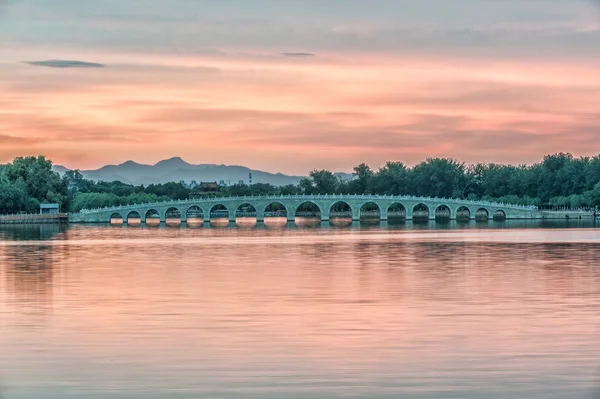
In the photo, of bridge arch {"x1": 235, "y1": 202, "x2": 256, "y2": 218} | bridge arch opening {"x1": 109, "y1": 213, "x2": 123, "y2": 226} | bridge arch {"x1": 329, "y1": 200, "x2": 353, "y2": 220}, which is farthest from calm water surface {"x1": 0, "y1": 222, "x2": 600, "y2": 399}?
bridge arch {"x1": 235, "y1": 202, "x2": 256, "y2": 218}

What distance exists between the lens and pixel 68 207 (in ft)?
339

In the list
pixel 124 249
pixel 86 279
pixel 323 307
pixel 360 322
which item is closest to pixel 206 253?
pixel 124 249

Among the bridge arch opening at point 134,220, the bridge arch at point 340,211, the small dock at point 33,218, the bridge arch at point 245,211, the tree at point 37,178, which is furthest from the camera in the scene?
the bridge arch at point 245,211

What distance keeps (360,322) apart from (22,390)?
8.08 m

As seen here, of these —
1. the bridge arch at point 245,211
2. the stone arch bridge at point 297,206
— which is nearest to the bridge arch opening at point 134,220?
the stone arch bridge at point 297,206

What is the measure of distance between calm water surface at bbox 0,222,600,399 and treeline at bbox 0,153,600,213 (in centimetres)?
6177

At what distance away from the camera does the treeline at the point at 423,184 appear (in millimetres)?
97875

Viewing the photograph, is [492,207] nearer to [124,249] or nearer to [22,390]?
[124,249]

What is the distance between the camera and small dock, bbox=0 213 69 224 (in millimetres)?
88562

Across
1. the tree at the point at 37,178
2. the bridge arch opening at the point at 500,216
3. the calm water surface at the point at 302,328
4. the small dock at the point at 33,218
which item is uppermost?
the tree at the point at 37,178

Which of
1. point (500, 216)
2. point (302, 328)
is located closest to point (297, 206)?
point (500, 216)

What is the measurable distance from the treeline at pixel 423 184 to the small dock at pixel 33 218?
2.29 meters

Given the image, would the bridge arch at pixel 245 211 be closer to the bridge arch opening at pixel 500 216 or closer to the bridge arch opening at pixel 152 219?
the bridge arch opening at pixel 152 219

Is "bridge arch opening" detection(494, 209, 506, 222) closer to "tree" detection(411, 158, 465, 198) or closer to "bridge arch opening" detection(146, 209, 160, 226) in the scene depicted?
"tree" detection(411, 158, 465, 198)
